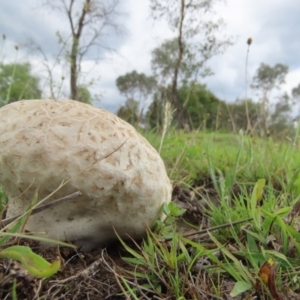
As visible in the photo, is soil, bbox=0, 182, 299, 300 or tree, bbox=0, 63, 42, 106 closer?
soil, bbox=0, 182, 299, 300

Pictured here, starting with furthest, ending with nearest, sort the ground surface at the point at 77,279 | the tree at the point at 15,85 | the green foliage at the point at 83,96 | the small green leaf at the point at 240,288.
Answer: the green foliage at the point at 83,96 < the tree at the point at 15,85 < the small green leaf at the point at 240,288 < the ground surface at the point at 77,279

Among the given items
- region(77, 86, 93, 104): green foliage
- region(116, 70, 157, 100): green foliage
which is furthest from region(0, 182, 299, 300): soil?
region(116, 70, 157, 100): green foliage

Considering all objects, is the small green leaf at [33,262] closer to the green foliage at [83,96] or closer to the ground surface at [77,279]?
the ground surface at [77,279]

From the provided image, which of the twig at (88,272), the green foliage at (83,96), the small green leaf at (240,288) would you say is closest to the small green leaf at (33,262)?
the twig at (88,272)

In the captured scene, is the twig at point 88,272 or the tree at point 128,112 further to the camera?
the tree at point 128,112

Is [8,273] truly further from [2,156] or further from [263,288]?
[263,288]

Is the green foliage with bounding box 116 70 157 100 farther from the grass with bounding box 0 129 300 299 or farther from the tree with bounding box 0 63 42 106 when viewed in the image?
the grass with bounding box 0 129 300 299

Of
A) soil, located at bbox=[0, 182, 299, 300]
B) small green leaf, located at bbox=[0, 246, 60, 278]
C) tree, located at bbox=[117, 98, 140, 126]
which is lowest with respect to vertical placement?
soil, located at bbox=[0, 182, 299, 300]
